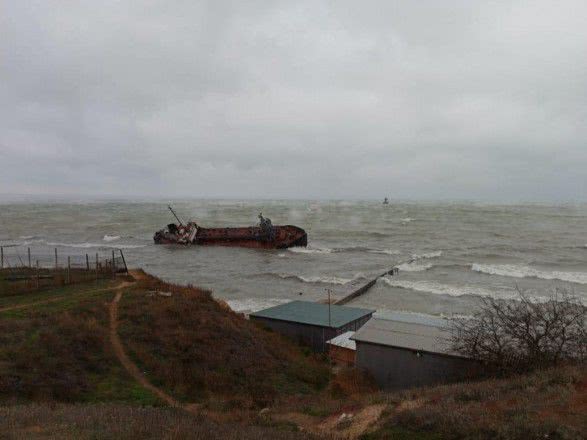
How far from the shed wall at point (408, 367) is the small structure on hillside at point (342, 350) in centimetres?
180

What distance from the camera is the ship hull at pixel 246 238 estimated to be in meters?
60.0

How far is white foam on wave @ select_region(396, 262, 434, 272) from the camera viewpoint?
4528cm

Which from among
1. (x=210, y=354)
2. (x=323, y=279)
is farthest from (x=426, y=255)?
(x=210, y=354)

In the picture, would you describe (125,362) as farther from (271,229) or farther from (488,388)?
(271,229)

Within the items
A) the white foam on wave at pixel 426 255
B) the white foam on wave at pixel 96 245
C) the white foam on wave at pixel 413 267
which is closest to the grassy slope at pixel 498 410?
the white foam on wave at pixel 413 267

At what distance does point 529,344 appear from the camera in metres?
13.9

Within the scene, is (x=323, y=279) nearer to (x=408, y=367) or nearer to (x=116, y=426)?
(x=408, y=367)

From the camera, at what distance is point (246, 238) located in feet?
201

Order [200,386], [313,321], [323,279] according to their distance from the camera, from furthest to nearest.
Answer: [323,279], [313,321], [200,386]

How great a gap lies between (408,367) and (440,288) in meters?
22.1

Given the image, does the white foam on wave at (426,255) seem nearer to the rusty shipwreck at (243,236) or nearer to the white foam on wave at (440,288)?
the white foam on wave at (440,288)

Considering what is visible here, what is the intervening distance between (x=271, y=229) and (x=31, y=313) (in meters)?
43.8

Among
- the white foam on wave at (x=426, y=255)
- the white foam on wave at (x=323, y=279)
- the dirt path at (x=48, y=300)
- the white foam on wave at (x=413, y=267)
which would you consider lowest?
the white foam on wave at (x=323, y=279)

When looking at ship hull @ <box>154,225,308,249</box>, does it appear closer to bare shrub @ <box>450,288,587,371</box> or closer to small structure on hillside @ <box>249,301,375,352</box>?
small structure on hillside @ <box>249,301,375,352</box>
